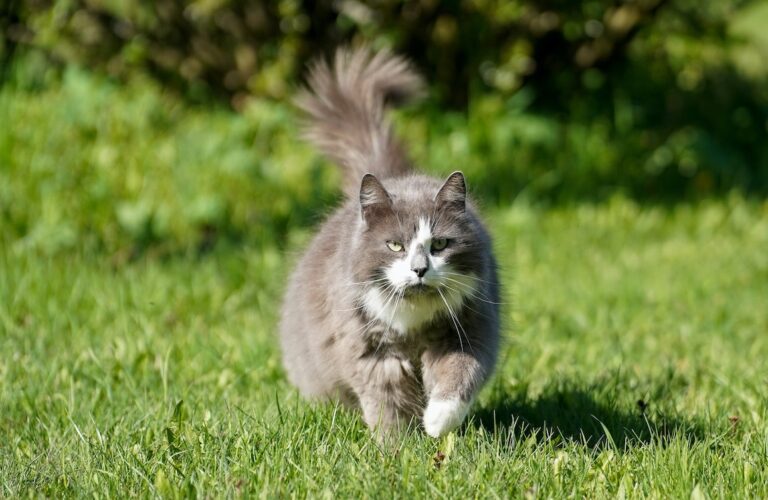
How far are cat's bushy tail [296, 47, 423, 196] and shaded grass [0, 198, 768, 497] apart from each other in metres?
0.83

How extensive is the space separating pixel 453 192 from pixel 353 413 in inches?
35.4

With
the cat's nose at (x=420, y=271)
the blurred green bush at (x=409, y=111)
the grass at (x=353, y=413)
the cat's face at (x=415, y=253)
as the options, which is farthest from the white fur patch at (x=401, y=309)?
the blurred green bush at (x=409, y=111)

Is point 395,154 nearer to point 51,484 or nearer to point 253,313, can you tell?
point 253,313

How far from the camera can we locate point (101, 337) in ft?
15.9

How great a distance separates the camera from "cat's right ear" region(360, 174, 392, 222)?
3.50 metres

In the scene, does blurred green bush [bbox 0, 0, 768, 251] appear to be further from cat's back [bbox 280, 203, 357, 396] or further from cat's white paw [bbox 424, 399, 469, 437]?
cat's white paw [bbox 424, 399, 469, 437]

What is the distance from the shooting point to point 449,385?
3.44 metres

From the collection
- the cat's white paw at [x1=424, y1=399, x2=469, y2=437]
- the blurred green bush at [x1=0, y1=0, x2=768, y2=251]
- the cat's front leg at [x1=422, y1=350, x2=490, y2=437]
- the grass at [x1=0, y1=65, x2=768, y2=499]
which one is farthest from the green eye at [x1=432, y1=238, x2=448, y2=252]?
the blurred green bush at [x1=0, y1=0, x2=768, y2=251]

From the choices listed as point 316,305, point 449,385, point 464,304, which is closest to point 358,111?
point 316,305

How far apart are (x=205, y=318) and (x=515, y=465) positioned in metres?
2.61

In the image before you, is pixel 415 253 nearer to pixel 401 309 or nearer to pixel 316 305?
pixel 401 309

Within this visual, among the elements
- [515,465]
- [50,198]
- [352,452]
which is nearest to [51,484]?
[352,452]

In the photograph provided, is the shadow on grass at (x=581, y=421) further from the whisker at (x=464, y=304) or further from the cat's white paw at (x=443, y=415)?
the whisker at (x=464, y=304)

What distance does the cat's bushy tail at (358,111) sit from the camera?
14.4ft
